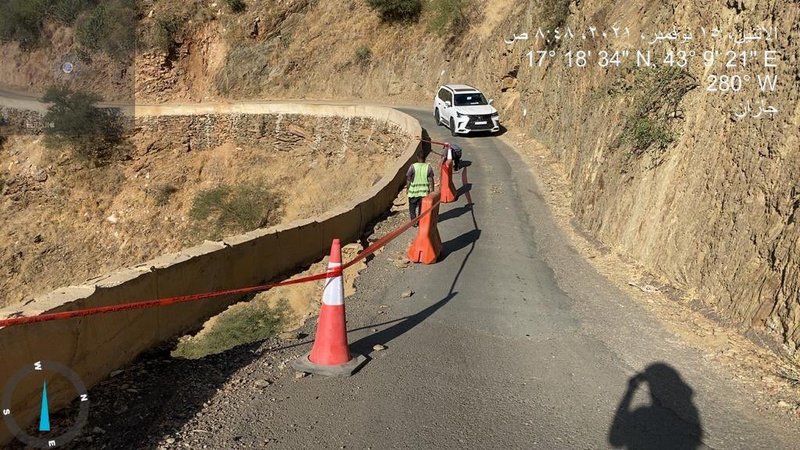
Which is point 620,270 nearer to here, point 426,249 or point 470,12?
point 426,249

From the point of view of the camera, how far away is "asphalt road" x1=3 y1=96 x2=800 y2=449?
175 inches

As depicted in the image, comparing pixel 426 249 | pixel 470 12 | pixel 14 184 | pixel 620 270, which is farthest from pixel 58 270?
pixel 470 12

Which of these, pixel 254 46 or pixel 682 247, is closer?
pixel 682 247

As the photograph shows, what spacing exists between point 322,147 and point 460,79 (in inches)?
398

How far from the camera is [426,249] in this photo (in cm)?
938

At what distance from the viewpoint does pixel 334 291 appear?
5.52 meters

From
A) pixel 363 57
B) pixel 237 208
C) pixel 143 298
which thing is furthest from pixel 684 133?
pixel 363 57

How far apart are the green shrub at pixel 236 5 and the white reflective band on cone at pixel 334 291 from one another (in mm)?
42604

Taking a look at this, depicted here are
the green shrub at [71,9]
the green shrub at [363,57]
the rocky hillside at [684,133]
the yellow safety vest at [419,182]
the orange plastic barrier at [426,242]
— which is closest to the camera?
the rocky hillside at [684,133]

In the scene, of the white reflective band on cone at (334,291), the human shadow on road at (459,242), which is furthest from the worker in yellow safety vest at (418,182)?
the white reflective band on cone at (334,291)

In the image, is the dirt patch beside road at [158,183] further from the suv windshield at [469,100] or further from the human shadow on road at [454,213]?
the human shadow on road at [454,213]

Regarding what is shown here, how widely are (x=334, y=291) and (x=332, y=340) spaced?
0.44 metres

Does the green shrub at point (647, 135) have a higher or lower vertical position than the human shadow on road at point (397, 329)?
higher

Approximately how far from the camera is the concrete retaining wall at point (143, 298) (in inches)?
174
